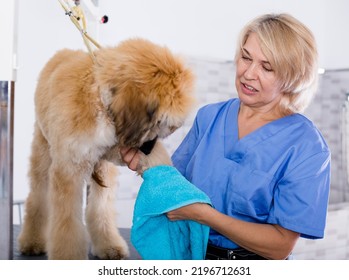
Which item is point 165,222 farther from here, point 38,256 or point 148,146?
point 38,256

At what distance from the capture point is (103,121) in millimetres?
1234

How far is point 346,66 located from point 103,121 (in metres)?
2.71

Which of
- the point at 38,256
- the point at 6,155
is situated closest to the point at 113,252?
the point at 38,256

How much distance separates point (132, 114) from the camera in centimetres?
116

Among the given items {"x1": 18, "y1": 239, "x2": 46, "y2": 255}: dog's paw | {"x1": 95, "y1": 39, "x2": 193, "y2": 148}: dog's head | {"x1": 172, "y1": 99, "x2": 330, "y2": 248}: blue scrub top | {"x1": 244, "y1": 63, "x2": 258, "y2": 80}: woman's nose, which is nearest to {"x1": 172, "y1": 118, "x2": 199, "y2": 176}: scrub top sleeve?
{"x1": 172, "y1": 99, "x2": 330, "y2": 248}: blue scrub top

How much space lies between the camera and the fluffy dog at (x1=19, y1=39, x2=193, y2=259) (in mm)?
1159

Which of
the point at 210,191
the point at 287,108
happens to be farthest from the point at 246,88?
the point at 210,191

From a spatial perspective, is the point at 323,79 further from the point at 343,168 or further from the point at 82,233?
the point at 82,233

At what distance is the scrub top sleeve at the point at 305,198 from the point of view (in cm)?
113

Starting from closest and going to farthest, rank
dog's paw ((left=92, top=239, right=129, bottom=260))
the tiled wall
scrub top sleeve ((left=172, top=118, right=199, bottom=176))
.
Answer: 1. scrub top sleeve ((left=172, top=118, right=199, bottom=176))
2. dog's paw ((left=92, top=239, right=129, bottom=260))
3. the tiled wall

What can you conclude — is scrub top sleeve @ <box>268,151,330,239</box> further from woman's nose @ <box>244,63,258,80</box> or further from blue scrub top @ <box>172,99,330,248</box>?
woman's nose @ <box>244,63,258,80</box>

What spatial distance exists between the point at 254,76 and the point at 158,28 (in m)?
1.07

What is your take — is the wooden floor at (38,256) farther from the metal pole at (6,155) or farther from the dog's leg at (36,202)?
the metal pole at (6,155)

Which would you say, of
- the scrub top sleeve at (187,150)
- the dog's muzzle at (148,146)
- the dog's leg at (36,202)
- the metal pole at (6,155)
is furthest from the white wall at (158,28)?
the scrub top sleeve at (187,150)
